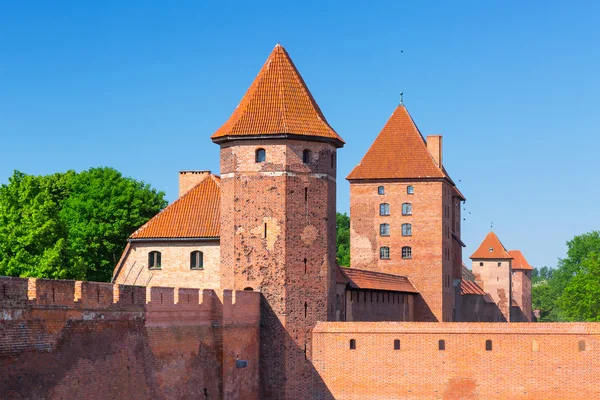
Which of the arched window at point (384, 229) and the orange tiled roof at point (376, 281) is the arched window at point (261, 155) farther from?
the arched window at point (384, 229)

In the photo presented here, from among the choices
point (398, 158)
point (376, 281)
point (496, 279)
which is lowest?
point (376, 281)

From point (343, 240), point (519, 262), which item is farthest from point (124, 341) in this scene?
point (519, 262)

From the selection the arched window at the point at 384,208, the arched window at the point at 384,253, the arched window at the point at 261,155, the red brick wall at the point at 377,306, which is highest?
the arched window at the point at 261,155

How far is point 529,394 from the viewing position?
3472 centimetres

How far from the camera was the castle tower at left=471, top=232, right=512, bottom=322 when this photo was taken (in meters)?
81.4

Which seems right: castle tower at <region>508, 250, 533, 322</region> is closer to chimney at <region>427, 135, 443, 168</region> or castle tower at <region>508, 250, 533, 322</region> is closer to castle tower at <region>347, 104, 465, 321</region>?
chimney at <region>427, 135, 443, 168</region>

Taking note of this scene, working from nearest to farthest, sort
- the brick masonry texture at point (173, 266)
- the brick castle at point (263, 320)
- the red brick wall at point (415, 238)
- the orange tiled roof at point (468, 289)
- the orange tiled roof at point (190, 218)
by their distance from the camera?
the brick castle at point (263, 320), the brick masonry texture at point (173, 266), the orange tiled roof at point (190, 218), the red brick wall at point (415, 238), the orange tiled roof at point (468, 289)

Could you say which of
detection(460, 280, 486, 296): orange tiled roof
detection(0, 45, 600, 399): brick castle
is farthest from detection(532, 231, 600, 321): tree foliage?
detection(0, 45, 600, 399): brick castle

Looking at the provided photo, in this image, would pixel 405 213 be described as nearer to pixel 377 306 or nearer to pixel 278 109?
pixel 377 306

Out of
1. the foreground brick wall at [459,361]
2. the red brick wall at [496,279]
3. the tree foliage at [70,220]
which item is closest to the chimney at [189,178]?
the tree foliage at [70,220]

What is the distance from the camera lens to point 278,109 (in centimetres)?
3506

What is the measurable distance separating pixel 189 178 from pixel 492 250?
140 feet

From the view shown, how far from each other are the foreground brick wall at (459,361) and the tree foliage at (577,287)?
29.0 metres

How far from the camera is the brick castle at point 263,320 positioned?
76.2 feet
